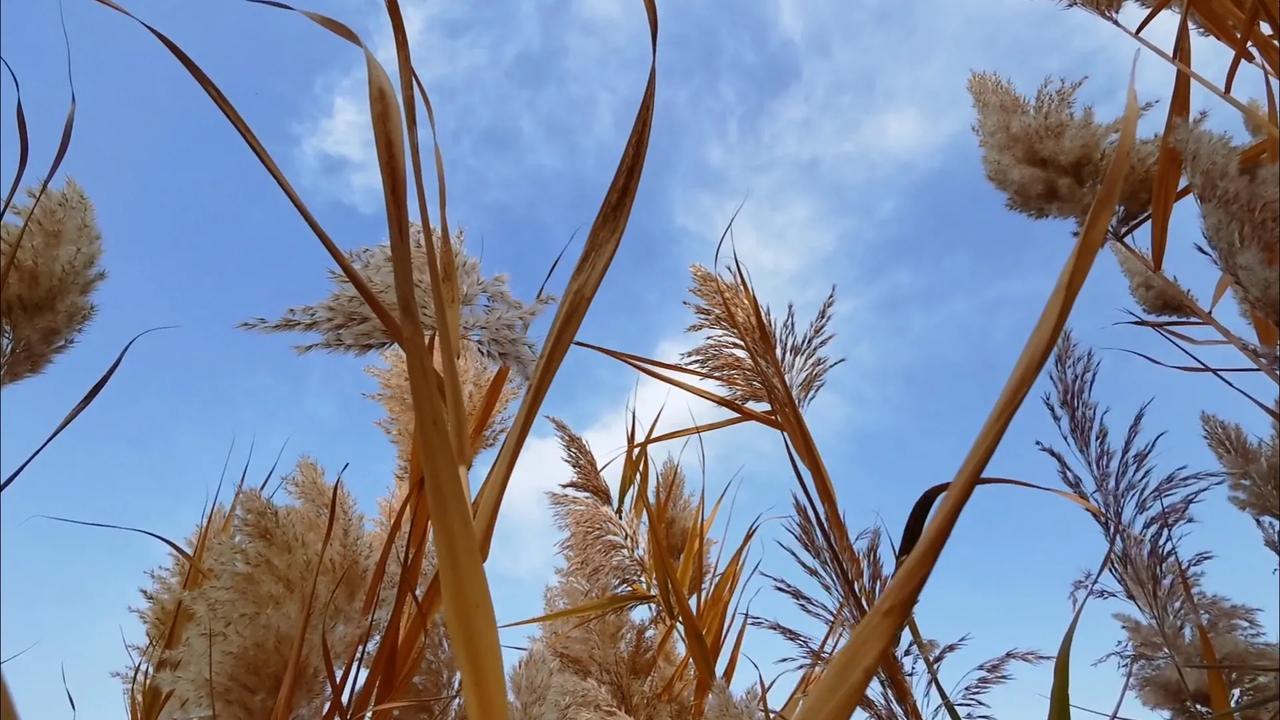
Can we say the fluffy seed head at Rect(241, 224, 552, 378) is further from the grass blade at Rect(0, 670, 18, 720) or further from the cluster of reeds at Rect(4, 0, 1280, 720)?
the grass blade at Rect(0, 670, 18, 720)

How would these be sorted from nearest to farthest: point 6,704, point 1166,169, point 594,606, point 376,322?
point 6,704
point 1166,169
point 376,322
point 594,606

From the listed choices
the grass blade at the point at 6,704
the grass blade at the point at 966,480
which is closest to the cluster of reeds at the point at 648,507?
the grass blade at the point at 966,480

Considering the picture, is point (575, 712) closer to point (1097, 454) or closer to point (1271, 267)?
point (1097, 454)

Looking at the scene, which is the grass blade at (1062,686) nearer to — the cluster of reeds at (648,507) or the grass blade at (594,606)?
the cluster of reeds at (648,507)

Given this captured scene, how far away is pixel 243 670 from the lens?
2.08 ft

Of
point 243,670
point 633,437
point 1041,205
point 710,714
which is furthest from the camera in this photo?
point 633,437

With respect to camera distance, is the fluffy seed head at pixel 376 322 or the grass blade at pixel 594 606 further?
the grass blade at pixel 594 606

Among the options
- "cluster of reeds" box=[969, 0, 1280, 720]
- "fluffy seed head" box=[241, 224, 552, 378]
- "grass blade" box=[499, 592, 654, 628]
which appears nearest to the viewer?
"cluster of reeds" box=[969, 0, 1280, 720]

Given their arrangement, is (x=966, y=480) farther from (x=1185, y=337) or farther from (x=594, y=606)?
(x=594, y=606)

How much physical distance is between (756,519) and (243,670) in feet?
2.45

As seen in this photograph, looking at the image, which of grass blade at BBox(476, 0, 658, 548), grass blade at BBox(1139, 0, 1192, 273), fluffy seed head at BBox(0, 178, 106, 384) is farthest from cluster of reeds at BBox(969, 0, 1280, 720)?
fluffy seed head at BBox(0, 178, 106, 384)

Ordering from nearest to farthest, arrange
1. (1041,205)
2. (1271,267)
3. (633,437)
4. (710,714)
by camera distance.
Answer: (1271,267)
(710,714)
(1041,205)
(633,437)

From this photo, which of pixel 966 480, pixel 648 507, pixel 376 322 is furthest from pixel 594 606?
pixel 966 480

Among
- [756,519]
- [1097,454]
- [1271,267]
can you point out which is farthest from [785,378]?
[1271,267]
